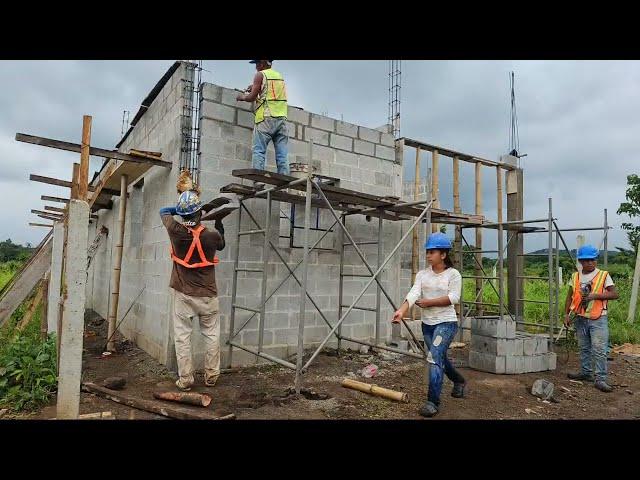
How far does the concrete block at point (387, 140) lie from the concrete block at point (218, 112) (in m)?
2.89

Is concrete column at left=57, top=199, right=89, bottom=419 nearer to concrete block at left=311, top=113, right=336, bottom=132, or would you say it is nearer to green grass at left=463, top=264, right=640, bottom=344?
concrete block at left=311, top=113, right=336, bottom=132

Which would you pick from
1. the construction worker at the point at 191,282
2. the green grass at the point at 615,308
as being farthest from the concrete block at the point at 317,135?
the green grass at the point at 615,308

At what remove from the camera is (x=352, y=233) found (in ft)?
23.8

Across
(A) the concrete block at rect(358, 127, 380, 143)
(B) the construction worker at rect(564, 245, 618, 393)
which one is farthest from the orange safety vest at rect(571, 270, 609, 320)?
(A) the concrete block at rect(358, 127, 380, 143)

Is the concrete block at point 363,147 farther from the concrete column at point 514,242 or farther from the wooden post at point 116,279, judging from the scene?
the wooden post at point 116,279

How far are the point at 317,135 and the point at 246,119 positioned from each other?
4.19 feet

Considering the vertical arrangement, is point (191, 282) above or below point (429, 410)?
above

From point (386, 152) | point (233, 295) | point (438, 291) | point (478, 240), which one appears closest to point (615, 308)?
point (478, 240)

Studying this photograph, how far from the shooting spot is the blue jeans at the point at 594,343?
5.73 metres

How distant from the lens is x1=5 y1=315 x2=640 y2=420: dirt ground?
438cm

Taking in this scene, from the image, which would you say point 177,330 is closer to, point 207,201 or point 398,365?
point 207,201

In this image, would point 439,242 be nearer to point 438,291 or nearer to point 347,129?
point 438,291

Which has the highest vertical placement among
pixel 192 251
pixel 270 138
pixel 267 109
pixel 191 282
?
pixel 267 109

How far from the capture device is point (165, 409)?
400 centimetres
